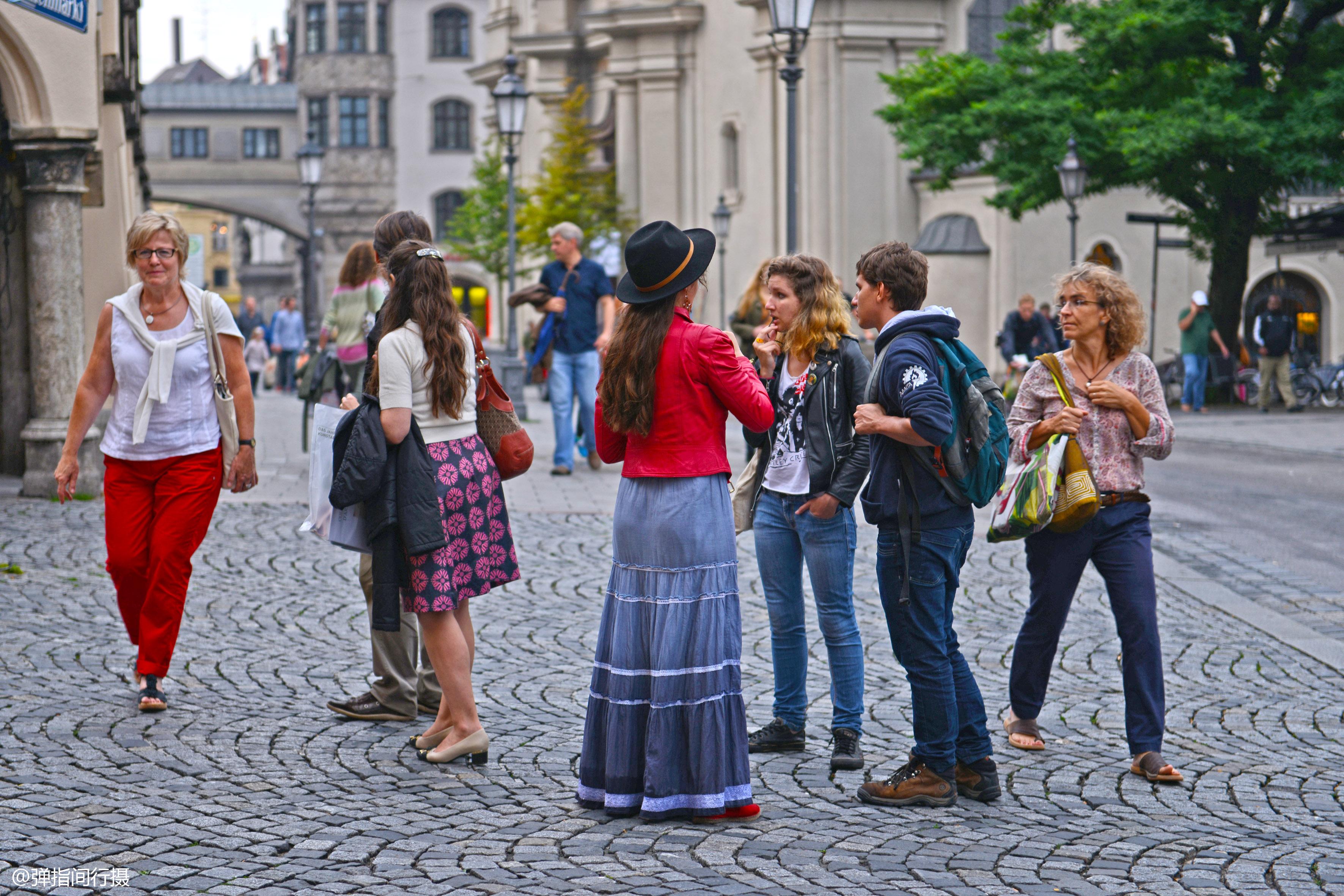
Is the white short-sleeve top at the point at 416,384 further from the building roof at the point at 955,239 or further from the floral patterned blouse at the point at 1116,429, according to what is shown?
the building roof at the point at 955,239

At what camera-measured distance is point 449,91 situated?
73.2 m

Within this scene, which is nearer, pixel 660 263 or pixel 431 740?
pixel 660 263

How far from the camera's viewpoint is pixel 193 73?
366 ft

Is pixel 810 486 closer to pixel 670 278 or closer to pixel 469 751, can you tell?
pixel 670 278

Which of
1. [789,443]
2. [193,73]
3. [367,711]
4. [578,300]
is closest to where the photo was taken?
[789,443]

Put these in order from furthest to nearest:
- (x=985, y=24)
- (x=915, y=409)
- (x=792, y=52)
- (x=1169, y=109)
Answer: (x=985, y=24), (x=1169, y=109), (x=792, y=52), (x=915, y=409)

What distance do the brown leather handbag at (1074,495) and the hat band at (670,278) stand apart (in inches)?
56.4

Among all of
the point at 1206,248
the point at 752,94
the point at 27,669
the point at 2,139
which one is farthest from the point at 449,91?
the point at 27,669

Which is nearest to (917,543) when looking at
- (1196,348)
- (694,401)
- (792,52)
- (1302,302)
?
(694,401)

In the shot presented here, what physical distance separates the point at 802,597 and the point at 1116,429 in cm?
129

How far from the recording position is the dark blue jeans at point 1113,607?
573 centimetres

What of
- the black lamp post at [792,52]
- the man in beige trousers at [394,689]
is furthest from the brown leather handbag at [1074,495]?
the black lamp post at [792,52]

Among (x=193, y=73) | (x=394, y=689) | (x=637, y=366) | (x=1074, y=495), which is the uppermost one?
(x=193, y=73)

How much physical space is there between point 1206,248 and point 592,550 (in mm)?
21787
